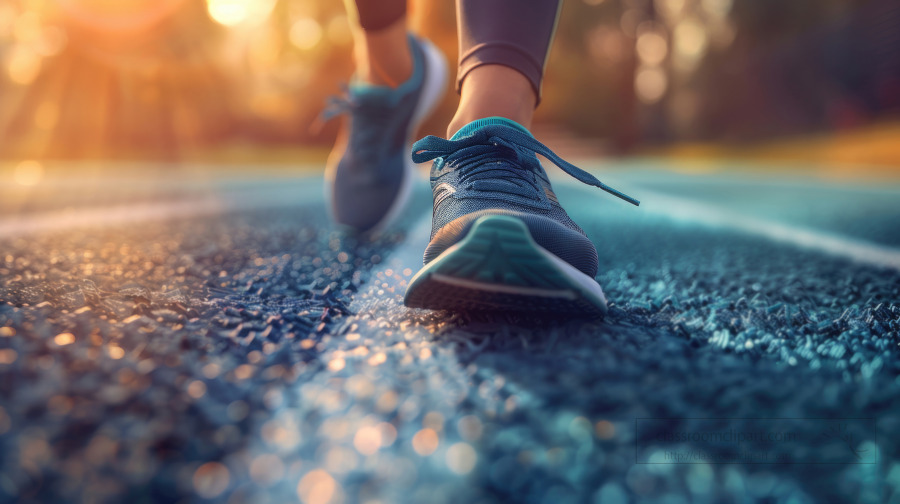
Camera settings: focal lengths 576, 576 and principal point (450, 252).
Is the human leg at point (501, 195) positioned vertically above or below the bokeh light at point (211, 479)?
above

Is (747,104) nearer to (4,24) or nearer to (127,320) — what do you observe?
(127,320)

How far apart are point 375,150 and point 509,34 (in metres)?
0.66

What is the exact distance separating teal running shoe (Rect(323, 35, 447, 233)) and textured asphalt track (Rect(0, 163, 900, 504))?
1.87ft

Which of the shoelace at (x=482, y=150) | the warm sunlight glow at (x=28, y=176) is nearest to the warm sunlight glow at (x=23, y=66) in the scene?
the warm sunlight glow at (x=28, y=176)

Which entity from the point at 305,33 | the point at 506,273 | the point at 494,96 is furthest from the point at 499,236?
the point at 305,33

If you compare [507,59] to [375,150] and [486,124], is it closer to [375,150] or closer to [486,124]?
[486,124]

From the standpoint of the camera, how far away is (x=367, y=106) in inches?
64.8

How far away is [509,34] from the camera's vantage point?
110 cm

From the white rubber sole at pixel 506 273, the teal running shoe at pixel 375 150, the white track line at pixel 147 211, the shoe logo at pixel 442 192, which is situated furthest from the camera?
the white track line at pixel 147 211

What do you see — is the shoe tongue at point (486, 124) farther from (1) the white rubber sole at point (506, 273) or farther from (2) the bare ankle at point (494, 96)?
(1) the white rubber sole at point (506, 273)

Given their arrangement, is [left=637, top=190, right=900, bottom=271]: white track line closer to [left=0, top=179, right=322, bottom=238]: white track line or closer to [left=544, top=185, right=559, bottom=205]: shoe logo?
[left=544, top=185, right=559, bottom=205]: shoe logo

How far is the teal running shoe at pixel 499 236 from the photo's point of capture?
2.29 feet

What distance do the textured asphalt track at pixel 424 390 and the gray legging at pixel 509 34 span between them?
1.48ft

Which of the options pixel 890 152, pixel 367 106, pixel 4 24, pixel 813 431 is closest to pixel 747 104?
pixel 890 152
